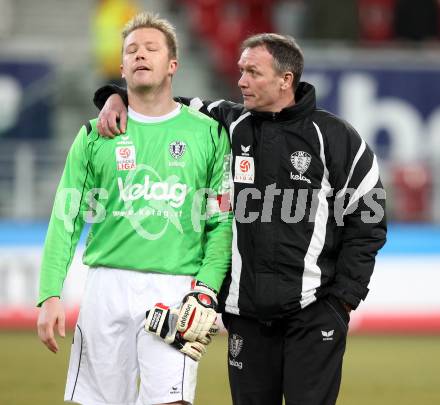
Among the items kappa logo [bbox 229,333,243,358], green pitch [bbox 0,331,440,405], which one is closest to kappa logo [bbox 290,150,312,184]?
kappa logo [bbox 229,333,243,358]

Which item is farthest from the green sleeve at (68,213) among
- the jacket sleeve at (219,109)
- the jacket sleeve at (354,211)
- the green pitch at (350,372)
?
the green pitch at (350,372)

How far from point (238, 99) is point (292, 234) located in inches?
397

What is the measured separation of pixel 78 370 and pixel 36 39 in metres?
12.2

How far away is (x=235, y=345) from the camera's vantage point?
16.0ft

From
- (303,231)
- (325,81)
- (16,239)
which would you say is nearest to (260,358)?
(303,231)

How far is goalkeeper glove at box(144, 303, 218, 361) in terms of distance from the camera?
4.45 m

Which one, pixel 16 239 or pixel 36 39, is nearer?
pixel 16 239

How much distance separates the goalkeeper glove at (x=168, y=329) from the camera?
4.45 meters

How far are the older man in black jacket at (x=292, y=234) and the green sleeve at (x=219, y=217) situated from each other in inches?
2.7

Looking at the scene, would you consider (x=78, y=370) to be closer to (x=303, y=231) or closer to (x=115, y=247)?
(x=115, y=247)

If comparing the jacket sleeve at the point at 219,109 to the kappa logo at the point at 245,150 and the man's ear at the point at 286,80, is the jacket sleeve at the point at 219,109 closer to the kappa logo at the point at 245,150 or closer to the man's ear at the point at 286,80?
the kappa logo at the point at 245,150

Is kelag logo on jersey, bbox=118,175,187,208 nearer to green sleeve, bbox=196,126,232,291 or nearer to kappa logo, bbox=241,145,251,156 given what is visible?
green sleeve, bbox=196,126,232,291

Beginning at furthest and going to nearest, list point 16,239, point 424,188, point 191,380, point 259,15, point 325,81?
1. point 259,15
2. point 325,81
3. point 424,188
4. point 16,239
5. point 191,380

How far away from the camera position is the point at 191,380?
4539mm
